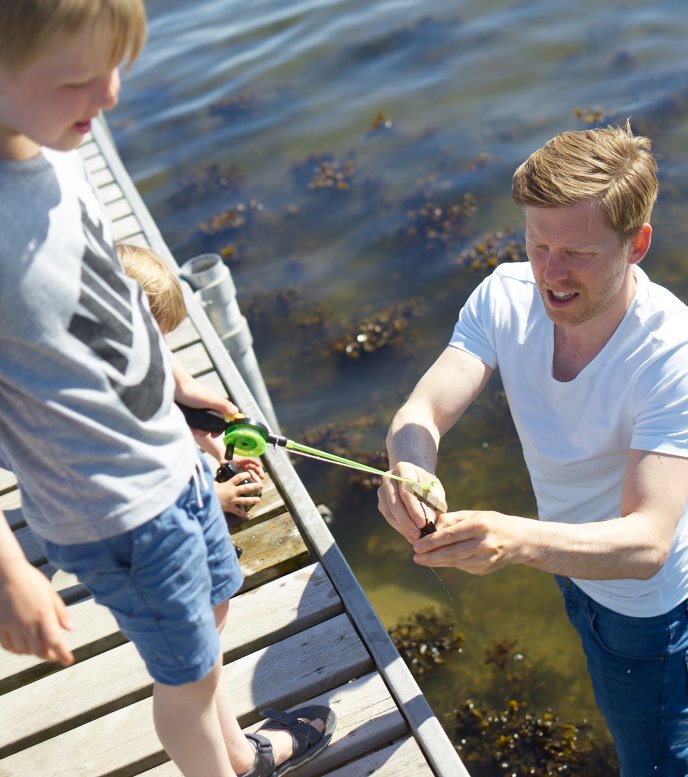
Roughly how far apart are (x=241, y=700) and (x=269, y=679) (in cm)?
12

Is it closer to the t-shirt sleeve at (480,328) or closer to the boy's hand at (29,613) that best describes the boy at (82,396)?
the boy's hand at (29,613)

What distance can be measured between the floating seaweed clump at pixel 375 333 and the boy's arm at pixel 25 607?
528 cm

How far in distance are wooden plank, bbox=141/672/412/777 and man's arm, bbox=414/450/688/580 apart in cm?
67

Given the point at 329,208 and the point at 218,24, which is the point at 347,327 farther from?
the point at 218,24

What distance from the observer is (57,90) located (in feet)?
5.87

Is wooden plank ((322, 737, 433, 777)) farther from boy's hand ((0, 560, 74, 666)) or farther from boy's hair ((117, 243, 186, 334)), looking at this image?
boy's hair ((117, 243, 186, 334))

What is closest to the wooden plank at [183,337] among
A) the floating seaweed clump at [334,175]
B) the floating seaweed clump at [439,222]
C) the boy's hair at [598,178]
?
the boy's hair at [598,178]

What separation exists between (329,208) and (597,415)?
6.25 meters

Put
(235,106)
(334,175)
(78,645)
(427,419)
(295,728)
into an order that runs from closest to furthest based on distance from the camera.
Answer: (295,728)
(427,419)
(78,645)
(334,175)
(235,106)

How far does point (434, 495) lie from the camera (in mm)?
2703

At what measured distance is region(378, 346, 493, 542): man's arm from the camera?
283cm

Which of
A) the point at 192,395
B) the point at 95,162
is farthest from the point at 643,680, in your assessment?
the point at 95,162

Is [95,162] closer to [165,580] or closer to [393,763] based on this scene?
[393,763]

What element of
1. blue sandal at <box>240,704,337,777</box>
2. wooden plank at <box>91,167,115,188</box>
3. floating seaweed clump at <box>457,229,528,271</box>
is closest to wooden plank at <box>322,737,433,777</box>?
blue sandal at <box>240,704,337,777</box>
